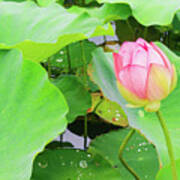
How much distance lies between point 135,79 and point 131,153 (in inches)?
21.5

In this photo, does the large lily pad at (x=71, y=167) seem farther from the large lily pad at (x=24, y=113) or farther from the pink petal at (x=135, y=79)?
the pink petal at (x=135, y=79)

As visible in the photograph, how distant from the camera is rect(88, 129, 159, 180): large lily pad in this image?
1.01 m

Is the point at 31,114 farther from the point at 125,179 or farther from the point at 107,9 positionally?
the point at 107,9

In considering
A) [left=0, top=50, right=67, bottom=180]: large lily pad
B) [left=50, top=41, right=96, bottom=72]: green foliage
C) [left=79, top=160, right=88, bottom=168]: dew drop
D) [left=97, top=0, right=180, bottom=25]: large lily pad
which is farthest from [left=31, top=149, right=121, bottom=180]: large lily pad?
[left=50, top=41, right=96, bottom=72]: green foliage

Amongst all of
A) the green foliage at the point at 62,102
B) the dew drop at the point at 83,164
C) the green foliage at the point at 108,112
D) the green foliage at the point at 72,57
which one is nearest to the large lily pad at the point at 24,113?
the green foliage at the point at 62,102

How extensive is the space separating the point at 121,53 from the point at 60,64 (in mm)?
1135

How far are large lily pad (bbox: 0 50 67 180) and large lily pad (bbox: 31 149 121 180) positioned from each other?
0.26m

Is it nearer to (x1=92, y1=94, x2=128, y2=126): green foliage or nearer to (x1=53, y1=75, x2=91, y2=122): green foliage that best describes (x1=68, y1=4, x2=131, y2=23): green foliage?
(x1=53, y1=75, x2=91, y2=122): green foliage

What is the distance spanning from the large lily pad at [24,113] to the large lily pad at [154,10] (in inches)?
13.9

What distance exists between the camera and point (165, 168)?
0.69 metres

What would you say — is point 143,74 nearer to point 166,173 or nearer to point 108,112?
point 166,173

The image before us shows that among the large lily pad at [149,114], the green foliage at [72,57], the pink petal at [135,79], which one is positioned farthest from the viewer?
the green foliage at [72,57]

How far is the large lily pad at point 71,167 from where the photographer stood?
0.94 m

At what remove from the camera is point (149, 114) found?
0.89 meters
